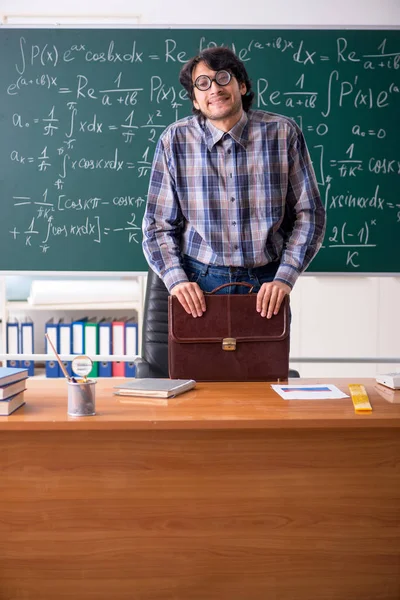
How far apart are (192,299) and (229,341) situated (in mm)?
159

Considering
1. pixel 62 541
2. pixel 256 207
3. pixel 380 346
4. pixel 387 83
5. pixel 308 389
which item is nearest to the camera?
pixel 62 541

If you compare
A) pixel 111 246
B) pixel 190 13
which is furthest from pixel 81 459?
pixel 190 13

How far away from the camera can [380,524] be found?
1.45 m

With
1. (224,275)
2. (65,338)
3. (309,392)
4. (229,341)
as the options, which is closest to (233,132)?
(224,275)

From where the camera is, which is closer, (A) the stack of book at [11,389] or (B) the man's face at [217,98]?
(A) the stack of book at [11,389]

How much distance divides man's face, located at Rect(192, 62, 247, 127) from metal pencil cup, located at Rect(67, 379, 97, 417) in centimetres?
111

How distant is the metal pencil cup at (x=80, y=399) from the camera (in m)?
1.42

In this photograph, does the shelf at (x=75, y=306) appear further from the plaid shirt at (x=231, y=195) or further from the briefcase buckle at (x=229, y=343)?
Answer: the briefcase buckle at (x=229, y=343)

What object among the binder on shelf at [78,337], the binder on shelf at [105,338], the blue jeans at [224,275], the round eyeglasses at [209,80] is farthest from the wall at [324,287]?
the round eyeglasses at [209,80]

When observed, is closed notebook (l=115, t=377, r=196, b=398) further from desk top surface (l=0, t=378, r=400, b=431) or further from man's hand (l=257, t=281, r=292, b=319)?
A: man's hand (l=257, t=281, r=292, b=319)

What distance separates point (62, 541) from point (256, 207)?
1.25 meters

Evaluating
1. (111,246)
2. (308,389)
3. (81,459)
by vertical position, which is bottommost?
(81,459)

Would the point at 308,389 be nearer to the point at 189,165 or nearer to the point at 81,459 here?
the point at 81,459

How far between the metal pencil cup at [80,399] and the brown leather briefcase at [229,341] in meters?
0.47
